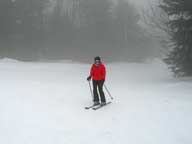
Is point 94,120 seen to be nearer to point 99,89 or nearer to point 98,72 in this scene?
point 99,89

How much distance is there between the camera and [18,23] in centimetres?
4344

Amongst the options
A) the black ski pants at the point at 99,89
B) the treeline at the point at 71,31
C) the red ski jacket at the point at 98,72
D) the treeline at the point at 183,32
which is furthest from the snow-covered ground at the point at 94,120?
the treeline at the point at 71,31

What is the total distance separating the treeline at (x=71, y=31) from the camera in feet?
138

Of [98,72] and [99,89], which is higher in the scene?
[98,72]

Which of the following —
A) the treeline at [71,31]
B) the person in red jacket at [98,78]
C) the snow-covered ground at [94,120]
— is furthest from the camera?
the treeline at [71,31]

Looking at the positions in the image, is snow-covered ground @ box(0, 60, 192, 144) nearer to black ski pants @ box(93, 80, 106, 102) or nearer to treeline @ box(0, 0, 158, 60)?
→ black ski pants @ box(93, 80, 106, 102)

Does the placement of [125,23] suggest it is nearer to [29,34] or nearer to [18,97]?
[29,34]

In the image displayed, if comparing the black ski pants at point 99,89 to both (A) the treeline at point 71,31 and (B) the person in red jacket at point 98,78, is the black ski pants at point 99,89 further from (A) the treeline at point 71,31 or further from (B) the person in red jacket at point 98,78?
(A) the treeline at point 71,31

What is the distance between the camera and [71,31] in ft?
159

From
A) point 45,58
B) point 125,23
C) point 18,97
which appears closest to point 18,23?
point 45,58

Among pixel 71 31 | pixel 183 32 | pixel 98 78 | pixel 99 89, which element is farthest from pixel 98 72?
pixel 71 31

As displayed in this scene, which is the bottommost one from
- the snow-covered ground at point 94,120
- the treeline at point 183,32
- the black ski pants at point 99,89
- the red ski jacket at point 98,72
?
the snow-covered ground at point 94,120

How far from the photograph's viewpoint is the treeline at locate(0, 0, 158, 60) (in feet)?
138

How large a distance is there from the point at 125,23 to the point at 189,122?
47.4 metres
